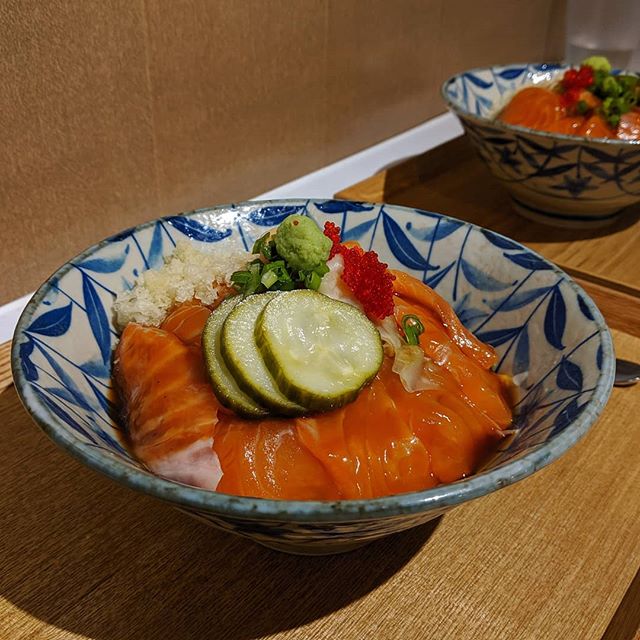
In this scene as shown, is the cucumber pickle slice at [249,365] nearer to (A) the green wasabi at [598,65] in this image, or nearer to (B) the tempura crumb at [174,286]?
(B) the tempura crumb at [174,286]

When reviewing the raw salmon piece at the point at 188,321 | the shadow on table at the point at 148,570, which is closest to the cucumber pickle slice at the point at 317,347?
the raw salmon piece at the point at 188,321

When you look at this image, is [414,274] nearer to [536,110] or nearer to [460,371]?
[460,371]

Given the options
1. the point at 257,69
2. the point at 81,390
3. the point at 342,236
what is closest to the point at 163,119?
the point at 257,69

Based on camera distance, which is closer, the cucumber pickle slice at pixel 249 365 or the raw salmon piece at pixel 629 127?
the cucumber pickle slice at pixel 249 365

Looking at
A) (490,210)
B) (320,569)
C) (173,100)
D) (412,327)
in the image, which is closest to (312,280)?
(412,327)

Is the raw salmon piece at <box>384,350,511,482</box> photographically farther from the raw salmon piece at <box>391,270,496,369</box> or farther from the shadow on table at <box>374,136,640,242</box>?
the shadow on table at <box>374,136,640,242</box>

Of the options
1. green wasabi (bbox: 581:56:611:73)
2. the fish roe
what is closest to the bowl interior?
the fish roe
